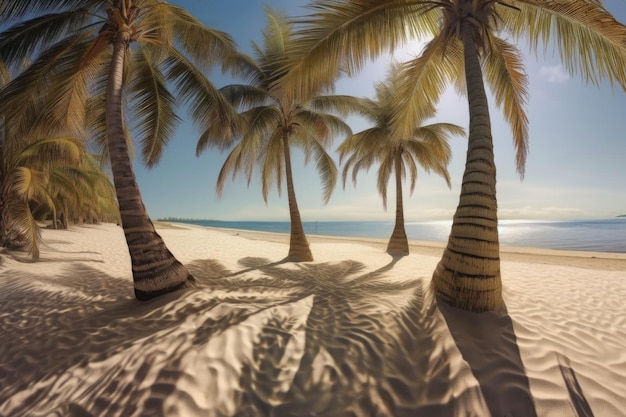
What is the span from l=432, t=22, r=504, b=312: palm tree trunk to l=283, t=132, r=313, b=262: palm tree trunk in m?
5.64

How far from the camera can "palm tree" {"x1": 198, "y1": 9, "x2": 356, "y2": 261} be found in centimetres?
864

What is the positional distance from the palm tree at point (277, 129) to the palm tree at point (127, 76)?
1968 mm

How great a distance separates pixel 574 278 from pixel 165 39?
10379 mm

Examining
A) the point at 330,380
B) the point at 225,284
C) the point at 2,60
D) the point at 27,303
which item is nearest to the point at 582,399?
the point at 330,380

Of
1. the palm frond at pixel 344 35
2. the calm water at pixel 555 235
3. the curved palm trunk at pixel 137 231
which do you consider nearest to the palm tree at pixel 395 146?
the palm frond at pixel 344 35

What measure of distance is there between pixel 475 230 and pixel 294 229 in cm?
666

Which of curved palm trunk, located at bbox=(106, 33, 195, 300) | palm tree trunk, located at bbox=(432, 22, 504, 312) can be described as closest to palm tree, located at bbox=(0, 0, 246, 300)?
curved palm trunk, located at bbox=(106, 33, 195, 300)

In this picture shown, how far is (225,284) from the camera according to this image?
17.4ft

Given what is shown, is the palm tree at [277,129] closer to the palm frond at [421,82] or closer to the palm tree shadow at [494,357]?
the palm frond at [421,82]

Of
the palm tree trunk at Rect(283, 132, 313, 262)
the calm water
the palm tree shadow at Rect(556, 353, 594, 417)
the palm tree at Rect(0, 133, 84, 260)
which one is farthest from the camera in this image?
the calm water

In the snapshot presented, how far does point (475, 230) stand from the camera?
344 cm

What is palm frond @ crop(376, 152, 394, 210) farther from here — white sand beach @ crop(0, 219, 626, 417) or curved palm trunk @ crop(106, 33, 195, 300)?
curved palm trunk @ crop(106, 33, 195, 300)

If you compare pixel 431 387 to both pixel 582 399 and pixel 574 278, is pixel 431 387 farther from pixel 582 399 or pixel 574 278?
pixel 574 278

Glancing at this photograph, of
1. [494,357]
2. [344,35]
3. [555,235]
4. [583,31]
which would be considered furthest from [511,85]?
[555,235]
